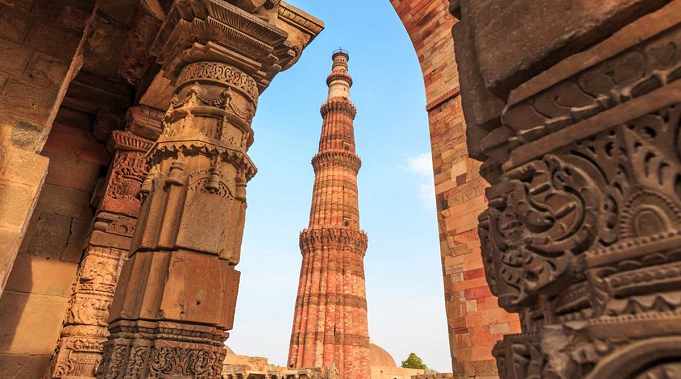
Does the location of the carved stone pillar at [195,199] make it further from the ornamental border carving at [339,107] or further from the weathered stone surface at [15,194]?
the ornamental border carving at [339,107]

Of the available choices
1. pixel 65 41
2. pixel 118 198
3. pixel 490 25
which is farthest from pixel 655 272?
pixel 118 198

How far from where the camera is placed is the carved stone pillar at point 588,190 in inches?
25.1

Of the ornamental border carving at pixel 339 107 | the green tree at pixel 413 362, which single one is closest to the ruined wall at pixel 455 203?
the ornamental border carving at pixel 339 107

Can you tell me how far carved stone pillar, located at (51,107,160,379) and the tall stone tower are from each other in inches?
542

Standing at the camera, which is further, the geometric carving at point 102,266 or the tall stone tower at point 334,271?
the tall stone tower at point 334,271

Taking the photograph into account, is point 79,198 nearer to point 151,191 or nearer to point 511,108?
point 151,191

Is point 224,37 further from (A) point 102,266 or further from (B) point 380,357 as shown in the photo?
(B) point 380,357

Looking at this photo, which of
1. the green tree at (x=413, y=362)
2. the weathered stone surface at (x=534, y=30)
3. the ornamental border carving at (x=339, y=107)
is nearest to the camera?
the weathered stone surface at (x=534, y=30)

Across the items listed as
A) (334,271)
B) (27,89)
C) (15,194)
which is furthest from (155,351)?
(334,271)

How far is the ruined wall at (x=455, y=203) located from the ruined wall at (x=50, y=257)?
14.3 feet

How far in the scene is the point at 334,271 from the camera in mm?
18922

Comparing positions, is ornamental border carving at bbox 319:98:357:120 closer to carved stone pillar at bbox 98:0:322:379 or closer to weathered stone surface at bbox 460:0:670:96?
carved stone pillar at bbox 98:0:322:379

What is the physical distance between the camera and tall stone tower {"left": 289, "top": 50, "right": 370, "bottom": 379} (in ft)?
57.4

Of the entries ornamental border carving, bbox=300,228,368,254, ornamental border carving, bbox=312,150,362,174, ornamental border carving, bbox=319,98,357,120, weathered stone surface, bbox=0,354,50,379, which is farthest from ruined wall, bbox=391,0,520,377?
ornamental border carving, bbox=319,98,357,120
